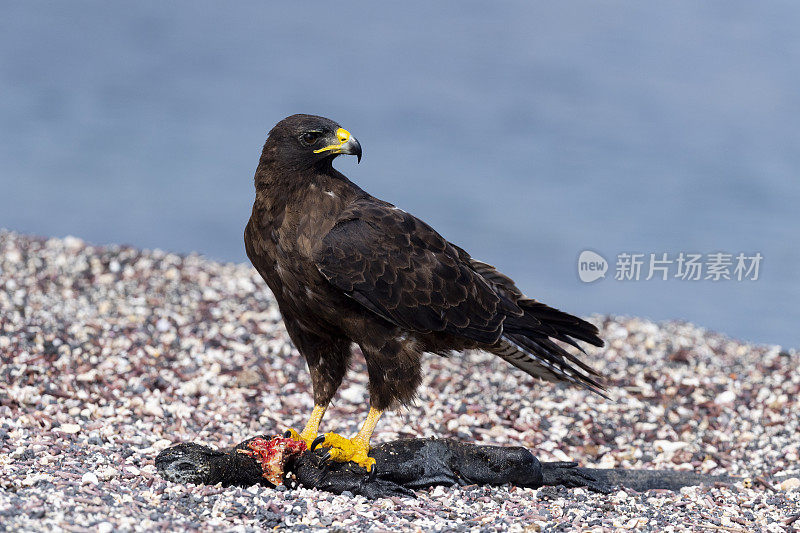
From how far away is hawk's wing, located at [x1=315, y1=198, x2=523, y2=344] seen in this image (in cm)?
493

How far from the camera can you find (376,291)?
4980 mm

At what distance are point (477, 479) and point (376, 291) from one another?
141 cm

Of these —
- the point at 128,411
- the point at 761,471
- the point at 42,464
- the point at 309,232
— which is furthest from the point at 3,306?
the point at 761,471

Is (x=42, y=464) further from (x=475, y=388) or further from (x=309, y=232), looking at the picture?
(x=475, y=388)

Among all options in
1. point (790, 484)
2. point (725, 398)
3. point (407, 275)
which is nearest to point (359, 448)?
point (407, 275)

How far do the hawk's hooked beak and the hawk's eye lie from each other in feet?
0.28

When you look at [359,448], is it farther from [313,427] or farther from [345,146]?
[345,146]

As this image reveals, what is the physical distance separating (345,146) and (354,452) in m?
1.88

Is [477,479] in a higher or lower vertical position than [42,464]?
higher

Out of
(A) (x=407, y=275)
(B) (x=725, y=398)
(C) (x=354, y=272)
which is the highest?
(B) (x=725, y=398)

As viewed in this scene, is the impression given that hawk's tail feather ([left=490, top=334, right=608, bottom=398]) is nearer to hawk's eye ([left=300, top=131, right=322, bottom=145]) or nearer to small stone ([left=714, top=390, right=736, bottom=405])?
hawk's eye ([left=300, top=131, right=322, bottom=145])

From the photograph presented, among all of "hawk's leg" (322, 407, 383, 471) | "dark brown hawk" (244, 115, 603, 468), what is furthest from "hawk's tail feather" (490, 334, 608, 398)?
"hawk's leg" (322, 407, 383, 471)

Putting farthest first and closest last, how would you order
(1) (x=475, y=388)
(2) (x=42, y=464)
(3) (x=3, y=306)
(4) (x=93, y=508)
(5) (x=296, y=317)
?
(3) (x=3, y=306), (1) (x=475, y=388), (5) (x=296, y=317), (2) (x=42, y=464), (4) (x=93, y=508)

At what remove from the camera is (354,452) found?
5266 mm
